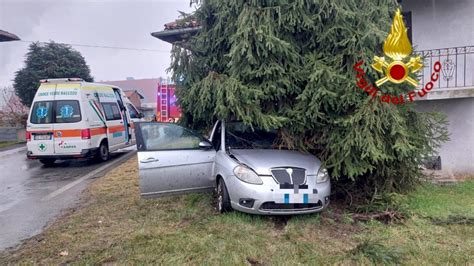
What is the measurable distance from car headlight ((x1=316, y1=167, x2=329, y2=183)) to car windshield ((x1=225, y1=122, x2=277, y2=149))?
0.97 metres

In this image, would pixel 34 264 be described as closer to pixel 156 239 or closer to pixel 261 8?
pixel 156 239

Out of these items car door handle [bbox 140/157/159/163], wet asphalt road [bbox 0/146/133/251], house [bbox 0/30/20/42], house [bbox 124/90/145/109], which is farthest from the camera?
house [bbox 124/90/145/109]

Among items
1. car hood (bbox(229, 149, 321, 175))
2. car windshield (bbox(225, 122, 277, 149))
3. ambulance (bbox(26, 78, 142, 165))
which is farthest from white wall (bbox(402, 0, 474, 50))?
ambulance (bbox(26, 78, 142, 165))

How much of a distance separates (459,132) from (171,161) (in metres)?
6.77

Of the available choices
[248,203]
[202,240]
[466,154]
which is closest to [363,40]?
[248,203]

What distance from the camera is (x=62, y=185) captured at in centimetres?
800

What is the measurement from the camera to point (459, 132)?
8.14m

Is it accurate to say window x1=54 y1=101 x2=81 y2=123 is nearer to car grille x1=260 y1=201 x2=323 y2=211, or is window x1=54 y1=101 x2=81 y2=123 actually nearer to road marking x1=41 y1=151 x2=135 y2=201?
road marking x1=41 y1=151 x2=135 y2=201

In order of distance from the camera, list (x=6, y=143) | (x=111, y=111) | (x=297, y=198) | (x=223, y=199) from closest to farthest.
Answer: (x=297, y=198) < (x=223, y=199) < (x=111, y=111) < (x=6, y=143)

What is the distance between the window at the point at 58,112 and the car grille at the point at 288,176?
707 centimetres

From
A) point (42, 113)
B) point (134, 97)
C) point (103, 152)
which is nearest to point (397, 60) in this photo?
point (103, 152)

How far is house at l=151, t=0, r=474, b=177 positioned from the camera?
26.2 feet

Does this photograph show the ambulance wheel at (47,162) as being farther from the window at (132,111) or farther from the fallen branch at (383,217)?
the fallen branch at (383,217)

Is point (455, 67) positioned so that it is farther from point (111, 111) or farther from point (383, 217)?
point (111, 111)
